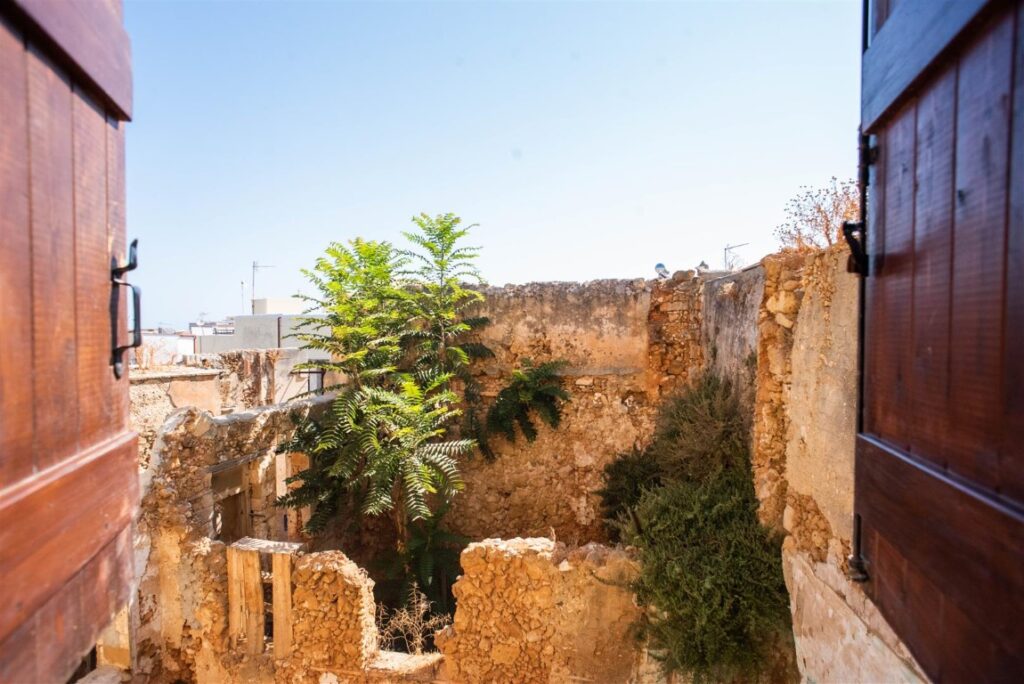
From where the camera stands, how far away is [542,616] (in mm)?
4906

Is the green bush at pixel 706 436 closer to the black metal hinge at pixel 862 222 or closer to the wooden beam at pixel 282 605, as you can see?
the black metal hinge at pixel 862 222

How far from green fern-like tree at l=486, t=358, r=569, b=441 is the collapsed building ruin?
0.21 meters

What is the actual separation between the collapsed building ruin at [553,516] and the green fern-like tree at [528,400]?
21 cm

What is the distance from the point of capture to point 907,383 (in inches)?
50.5

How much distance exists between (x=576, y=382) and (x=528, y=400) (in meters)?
0.75

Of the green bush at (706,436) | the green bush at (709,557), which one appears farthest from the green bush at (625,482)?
the green bush at (709,557)

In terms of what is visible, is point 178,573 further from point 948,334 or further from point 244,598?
point 948,334

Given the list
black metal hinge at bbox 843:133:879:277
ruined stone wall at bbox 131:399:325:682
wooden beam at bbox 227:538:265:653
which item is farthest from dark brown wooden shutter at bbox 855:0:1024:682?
ruined stone wall at bbox 131:399:325:682

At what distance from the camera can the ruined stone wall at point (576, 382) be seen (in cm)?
727

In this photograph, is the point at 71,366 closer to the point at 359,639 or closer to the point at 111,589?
the point at 111,589

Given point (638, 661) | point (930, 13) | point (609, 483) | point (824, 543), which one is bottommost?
point (638, 661)

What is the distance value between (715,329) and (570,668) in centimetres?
386

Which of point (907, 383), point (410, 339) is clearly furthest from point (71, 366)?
point (410, 339)

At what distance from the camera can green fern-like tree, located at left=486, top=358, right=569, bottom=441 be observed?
289 inches
